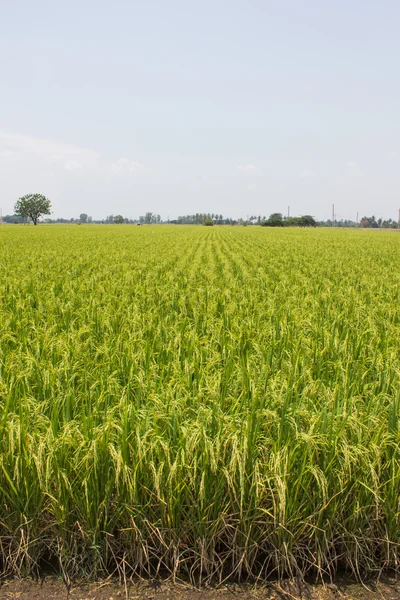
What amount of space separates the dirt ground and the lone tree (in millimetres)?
152136

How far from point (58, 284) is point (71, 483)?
8.77 metres

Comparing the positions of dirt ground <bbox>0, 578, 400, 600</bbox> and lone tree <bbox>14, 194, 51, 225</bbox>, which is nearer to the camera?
dirt ground <bbox>0, 578, 400, 600</bbox>

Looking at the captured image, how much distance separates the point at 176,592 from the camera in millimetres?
2875

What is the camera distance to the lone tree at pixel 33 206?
14150 cm

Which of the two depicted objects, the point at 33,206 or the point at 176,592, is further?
the point at 33,206

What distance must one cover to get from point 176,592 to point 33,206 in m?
153

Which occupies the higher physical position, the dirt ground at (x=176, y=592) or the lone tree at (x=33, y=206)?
the lone tree at (x=33, y=206)

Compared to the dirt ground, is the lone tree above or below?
above

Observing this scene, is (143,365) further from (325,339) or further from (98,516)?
(325,339)

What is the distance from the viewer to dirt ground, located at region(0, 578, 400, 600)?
284 cm

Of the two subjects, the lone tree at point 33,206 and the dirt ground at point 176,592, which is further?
the lone tree at point 33,206

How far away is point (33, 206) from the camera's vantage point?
469ft

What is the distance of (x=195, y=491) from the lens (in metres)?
2.93

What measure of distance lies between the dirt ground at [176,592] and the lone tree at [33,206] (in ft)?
499
